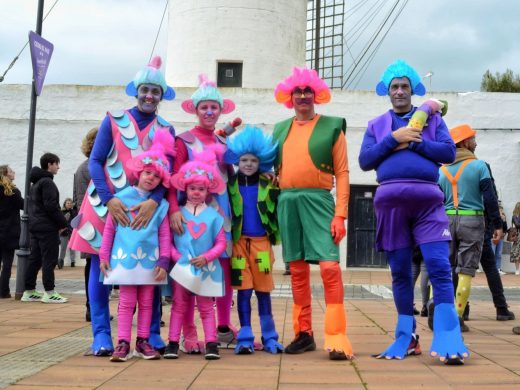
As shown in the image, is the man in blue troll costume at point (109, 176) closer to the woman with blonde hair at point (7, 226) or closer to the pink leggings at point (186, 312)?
the pink leggings at point (186, 312)

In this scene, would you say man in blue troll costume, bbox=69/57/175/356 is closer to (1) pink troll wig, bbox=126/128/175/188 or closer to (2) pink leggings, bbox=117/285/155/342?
(1) pink troll wig, bbox=126/128/175/188

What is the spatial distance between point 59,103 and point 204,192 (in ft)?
44.6

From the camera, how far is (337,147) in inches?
194

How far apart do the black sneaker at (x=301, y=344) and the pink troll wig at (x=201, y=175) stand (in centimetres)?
118

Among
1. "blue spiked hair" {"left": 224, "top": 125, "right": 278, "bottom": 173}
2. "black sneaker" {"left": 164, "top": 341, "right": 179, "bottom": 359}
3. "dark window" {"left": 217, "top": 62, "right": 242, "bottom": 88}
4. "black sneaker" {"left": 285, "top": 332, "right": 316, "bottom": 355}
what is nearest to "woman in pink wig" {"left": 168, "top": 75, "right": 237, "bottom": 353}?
"blue spiked hair" {"left": 224, "top": 125, "right": 278, "bottom": 173}

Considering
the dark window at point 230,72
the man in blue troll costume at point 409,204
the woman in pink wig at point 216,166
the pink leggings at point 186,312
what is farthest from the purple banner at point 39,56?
the dark window at point 230,72

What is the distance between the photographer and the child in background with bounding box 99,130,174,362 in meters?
4.52

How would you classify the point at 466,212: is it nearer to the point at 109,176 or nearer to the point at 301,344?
the point at 301,344

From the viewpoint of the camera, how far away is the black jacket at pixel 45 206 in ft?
28.6

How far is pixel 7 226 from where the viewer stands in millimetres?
9344

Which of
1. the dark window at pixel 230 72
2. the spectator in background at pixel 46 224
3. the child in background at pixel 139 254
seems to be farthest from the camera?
the dark window at pixel 230 72

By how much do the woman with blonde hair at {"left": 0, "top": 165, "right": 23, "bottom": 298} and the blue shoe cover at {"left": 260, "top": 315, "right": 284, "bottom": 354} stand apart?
541 cm

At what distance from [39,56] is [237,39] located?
883 centimetres

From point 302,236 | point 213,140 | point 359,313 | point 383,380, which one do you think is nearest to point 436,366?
point 383,380
